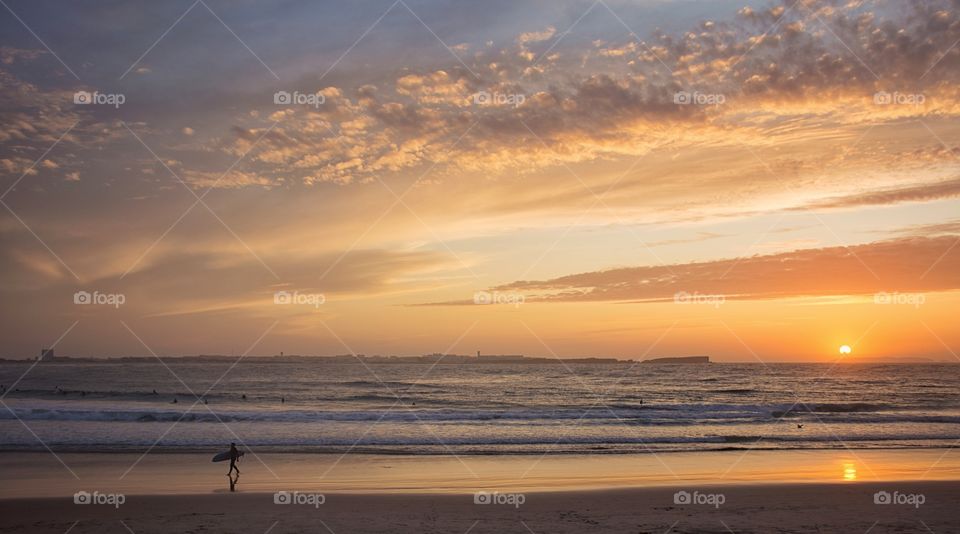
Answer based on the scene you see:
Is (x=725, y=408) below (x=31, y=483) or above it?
above

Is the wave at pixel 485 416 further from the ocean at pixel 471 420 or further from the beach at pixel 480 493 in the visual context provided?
the beach at pixel 480 493

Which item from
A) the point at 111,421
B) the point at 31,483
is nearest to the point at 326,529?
the point at 31,483

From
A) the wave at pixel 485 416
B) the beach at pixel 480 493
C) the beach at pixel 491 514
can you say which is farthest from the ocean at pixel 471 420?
Result: the beach at pixel 491 514

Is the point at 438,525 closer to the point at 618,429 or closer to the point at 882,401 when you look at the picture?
the point at 618,429

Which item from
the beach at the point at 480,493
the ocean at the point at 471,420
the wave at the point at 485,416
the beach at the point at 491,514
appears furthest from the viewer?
the wave at the point at 485,416

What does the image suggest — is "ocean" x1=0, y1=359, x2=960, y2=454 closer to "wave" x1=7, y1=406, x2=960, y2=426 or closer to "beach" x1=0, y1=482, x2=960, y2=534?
"wave" x1=7, y1=406, x2=960, y2=426

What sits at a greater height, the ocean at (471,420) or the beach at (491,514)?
the ocean at (471,420)

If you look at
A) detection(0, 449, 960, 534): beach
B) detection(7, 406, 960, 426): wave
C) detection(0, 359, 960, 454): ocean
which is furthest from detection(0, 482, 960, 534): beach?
detection(7, 406, 960, 426): wave

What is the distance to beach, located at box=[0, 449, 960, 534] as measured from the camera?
44.1 feet

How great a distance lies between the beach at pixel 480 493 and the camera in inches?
529

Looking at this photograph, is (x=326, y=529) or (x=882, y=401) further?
(x=882, y=401)

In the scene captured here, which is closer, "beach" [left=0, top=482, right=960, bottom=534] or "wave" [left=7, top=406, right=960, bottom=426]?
"beach" [left=0, top=482, right=960, bottom=534]

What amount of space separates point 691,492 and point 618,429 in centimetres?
1884

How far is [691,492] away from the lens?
55.8 feet
